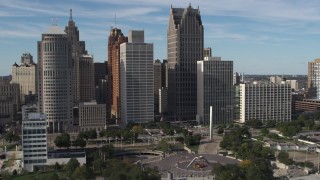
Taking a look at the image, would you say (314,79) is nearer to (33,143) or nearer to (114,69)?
(114,69)

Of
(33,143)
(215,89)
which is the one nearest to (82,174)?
(33,143)

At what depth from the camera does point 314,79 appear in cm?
18725

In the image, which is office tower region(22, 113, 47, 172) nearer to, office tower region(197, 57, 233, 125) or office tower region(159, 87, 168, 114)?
office tower region(197, 57, 233, 125)

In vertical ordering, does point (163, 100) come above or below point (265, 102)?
below

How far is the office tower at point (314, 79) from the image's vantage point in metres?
185

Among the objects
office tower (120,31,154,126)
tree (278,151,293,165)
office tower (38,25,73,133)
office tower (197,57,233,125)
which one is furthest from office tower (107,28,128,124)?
tree (278,151,293,165)

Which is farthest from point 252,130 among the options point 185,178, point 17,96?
point 17,96

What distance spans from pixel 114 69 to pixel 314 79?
275 ft

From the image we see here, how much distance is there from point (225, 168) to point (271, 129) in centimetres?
6394

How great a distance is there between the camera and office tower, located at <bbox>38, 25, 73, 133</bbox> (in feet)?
435

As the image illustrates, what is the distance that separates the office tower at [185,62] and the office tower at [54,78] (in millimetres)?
35670

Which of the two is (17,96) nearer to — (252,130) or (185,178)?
(252,130)

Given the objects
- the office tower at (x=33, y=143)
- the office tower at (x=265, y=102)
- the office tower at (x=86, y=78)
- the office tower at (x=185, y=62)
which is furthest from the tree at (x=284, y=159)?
the office tower at (x=86, y=78)

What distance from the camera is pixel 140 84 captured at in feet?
458
